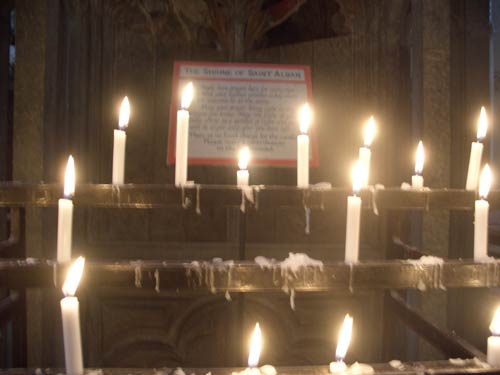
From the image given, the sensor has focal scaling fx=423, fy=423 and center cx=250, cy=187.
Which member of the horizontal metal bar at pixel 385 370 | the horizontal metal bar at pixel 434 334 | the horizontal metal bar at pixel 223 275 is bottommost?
the horizontal metal bar at pixel 434 334

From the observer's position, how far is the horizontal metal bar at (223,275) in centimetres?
132

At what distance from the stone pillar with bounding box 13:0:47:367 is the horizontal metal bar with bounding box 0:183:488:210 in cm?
133

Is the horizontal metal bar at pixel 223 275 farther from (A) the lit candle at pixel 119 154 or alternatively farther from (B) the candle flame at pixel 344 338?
(A) the lit candle at pixel 119 154

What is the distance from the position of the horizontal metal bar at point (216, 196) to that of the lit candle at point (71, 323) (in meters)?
0.47

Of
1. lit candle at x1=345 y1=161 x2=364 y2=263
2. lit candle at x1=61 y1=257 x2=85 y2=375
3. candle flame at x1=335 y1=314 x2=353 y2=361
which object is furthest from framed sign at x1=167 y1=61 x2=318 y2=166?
lit candle at x1=61 y1=257 x2=85 y2=375

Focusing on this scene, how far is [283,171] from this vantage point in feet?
10.1

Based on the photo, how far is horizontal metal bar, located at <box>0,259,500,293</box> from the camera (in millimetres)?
1323

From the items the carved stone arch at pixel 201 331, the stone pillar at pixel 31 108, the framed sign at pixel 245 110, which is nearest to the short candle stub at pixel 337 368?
the framed sign at pixel 245 110

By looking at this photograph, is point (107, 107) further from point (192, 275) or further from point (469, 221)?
point (469, 221)

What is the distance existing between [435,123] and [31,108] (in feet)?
8.83

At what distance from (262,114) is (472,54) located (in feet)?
4.94

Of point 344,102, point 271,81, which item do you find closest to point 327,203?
point 271,81

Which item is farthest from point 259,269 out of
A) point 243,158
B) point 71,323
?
point 71,323

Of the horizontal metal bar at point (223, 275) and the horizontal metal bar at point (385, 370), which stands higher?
the horizontal metal bar at point (223, 275)
